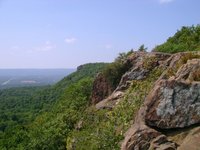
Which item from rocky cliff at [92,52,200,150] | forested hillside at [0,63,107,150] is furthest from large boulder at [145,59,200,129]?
forested hillside at [0,63,107,150]

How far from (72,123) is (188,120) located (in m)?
19.6

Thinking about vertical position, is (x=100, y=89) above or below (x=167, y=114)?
below

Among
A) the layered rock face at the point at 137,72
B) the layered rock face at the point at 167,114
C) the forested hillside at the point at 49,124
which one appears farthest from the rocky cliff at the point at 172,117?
the forested hillside at the point at 49,124

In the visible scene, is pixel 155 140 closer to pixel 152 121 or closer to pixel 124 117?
pixel 152 121

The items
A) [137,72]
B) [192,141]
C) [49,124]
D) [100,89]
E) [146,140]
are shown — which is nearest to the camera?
[192,141]

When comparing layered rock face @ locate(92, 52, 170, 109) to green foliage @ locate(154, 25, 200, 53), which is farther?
green foliage @ locate(154, 25, 200, 53)

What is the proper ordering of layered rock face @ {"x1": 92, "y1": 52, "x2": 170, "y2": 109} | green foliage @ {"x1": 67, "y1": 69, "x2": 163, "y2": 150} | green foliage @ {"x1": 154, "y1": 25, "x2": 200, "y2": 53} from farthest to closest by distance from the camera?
green foliage @ {"x1": 154, "y1": 25, "x2": 200, "y2": 53}, layered rock face @ {"x1": 92, "y1": 52, "x2": 170, "y2": 109}, green foliage @ {"x1": 67, "y1": 69, "x2": 163, "y2": 150}

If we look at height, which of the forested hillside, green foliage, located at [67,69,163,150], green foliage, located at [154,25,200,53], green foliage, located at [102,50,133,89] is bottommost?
the forested hillside

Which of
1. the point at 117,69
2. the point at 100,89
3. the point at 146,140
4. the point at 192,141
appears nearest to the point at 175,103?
the point at 146,140

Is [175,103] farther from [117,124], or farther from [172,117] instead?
[117,124]

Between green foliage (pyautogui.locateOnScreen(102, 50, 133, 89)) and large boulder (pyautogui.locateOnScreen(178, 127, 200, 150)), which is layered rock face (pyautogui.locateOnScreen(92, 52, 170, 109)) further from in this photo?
large boulder (pyautogui.locateOnScreen(178, 127, 200, 150))

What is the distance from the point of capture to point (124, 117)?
59.0ft

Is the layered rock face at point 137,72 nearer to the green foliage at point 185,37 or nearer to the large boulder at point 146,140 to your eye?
the large boulder at point 146,140

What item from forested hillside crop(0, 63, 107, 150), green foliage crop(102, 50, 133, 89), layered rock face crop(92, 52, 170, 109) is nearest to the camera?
layered rock face crop(92, 52, 170, 109)
